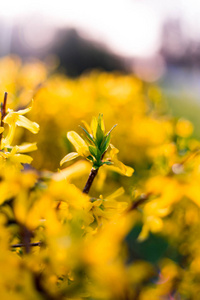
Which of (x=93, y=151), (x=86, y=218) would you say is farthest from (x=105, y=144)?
(x=86, y=218)

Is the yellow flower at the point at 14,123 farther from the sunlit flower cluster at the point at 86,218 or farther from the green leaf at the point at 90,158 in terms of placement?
the green leaf at the point at 90,158

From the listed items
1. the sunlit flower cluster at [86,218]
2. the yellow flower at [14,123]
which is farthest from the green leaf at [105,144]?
the yellow flower at [14,123]

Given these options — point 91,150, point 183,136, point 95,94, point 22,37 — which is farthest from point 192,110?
point 22,37

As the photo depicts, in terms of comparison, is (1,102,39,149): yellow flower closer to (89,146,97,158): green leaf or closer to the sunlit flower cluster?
the sunlit flower cluster

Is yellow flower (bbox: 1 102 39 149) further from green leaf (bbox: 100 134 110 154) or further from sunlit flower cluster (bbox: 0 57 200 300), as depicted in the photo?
green leaf (bbox: 100 134 110 154)

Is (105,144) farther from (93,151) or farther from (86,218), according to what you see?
(86,218)

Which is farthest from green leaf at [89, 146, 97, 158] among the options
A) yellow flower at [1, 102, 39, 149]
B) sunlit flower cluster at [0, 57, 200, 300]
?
yellow flower at [1, 102, 39, 149]

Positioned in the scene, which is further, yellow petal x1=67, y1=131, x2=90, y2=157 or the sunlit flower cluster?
yellow petal x1=67, y1=131, x2=90, y2=157

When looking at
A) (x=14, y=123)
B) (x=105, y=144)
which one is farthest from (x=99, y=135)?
(x=14, y=123)

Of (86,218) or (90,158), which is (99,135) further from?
(86,218)

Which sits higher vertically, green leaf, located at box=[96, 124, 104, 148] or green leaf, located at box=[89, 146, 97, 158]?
green leaf, located at box=[96, 124, 104, 148]

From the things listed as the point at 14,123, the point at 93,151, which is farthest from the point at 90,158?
the point at 14,123

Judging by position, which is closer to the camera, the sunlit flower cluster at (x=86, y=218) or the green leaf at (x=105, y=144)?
the sunlit flower cluster at (x=86, y=218)
